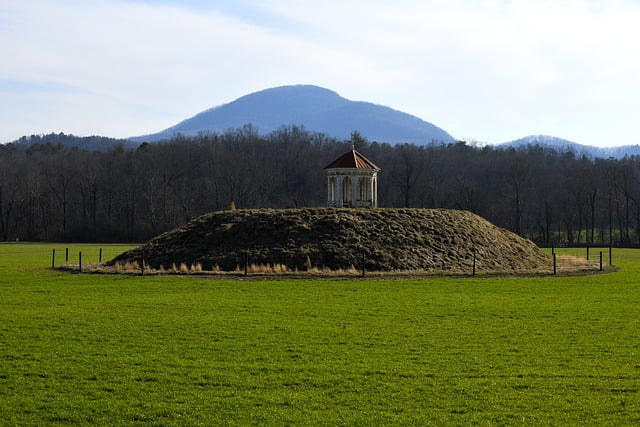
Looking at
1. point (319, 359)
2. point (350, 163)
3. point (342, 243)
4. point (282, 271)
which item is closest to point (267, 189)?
point (350, 163)

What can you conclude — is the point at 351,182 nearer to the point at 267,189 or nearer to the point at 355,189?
the point at 355,189

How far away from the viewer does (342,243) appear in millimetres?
43969

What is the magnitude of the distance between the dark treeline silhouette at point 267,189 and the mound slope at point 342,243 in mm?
65946

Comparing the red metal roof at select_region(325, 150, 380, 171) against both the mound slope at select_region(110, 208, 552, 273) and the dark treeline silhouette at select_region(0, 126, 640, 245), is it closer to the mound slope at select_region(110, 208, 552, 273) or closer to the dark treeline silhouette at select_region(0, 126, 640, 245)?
the mound slope at select_region(110, 208, 552, 273)

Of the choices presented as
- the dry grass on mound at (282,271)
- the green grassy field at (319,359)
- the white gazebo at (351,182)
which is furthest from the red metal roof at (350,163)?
the green grassy field at (319,359)

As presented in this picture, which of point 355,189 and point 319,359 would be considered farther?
point 355,189

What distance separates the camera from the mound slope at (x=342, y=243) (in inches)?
1674

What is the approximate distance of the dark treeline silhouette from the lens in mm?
120875

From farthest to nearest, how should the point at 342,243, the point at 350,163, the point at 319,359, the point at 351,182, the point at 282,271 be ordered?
the point at 351,182 < the point at 350,163 < the point at 342,243 < the point at 282,271 < the point at 319,359

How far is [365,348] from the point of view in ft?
56.5

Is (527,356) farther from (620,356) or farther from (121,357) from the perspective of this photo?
(121,357)

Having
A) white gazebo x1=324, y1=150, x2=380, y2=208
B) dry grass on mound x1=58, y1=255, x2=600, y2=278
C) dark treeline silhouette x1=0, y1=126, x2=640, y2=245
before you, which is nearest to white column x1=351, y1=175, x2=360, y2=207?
white gazebo x1=324, y1=150, x2=380, y2=208

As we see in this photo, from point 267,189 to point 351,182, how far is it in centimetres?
7926

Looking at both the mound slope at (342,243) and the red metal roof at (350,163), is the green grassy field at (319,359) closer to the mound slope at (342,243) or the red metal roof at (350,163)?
the mound slope at (342,243)
